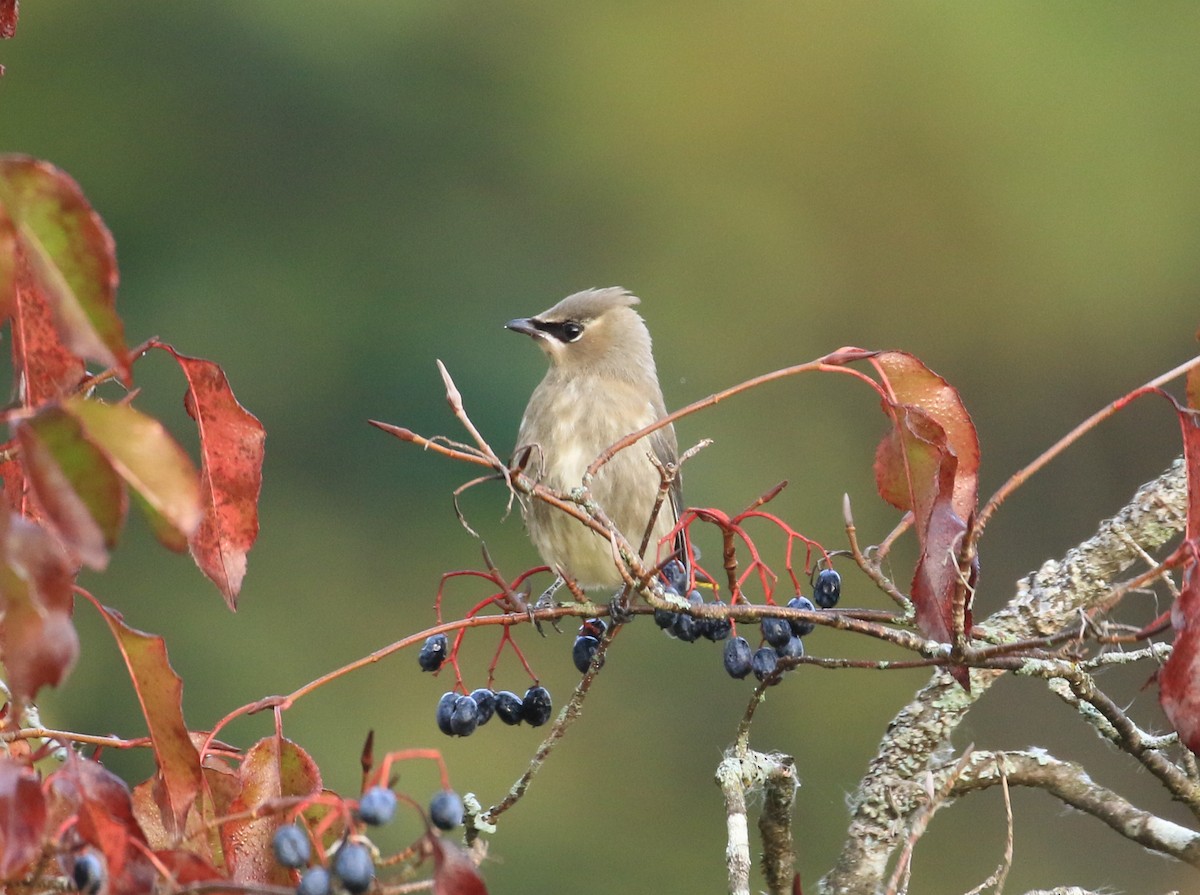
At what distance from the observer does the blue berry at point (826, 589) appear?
2.29 meters

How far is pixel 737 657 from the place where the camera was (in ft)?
7.20

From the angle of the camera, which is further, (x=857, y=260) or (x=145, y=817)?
(x=857, y=260)

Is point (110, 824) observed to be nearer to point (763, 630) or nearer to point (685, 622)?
point (763, 630)

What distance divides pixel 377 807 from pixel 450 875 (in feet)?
0.27

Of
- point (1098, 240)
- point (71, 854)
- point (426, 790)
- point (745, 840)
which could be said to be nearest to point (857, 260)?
point (1098, 240)

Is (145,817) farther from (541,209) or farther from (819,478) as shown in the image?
(541,209)

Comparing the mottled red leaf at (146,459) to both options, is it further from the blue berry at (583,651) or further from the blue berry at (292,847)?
the blue berry at (583,651)

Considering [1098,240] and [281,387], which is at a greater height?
[1098,240]

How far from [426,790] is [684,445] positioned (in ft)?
5.98

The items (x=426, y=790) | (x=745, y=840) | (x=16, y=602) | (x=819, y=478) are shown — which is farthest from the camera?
(x=819, y=478)

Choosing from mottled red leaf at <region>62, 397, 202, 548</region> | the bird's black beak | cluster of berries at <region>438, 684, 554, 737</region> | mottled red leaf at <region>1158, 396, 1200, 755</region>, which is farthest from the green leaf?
the bird's black beak

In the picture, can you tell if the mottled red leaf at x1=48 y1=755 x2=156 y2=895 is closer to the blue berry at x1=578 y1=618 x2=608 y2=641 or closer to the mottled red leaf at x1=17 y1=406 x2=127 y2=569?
the mottled red leaf at x1=17 y1=406 x2=127 y2=569

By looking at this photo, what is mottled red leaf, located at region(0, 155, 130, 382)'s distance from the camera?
49.0 inches

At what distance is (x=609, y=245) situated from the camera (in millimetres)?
9789
